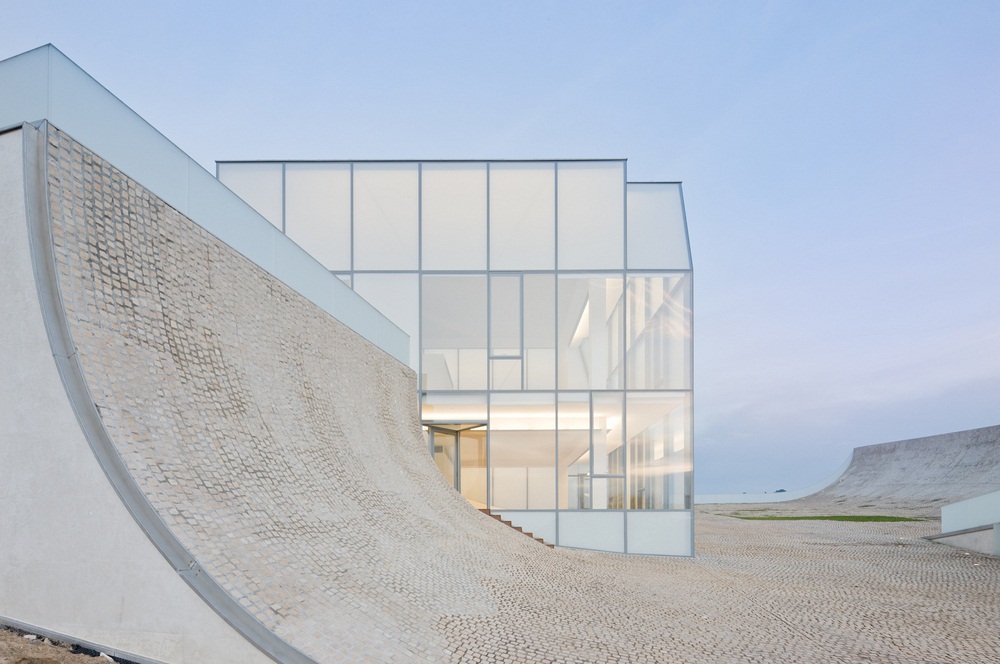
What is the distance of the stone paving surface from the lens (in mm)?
5395

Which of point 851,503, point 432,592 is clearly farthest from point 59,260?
point 851,503

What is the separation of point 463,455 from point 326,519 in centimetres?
815

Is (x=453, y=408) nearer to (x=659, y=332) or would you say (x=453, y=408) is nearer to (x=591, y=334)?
(x=591, y=334)

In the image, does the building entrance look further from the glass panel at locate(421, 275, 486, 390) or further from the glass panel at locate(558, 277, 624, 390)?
the glass panel at locate(558, 277, 624, 390)

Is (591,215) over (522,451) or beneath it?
over

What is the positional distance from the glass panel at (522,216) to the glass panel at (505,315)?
1.27ft

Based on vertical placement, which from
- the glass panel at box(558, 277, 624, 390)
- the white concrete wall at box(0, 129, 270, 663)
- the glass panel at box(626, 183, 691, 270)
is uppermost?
the glass panel at box(626, 183, 691, 270)

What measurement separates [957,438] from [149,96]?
11819cm

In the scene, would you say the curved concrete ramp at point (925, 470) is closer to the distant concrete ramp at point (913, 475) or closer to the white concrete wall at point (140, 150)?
the distant concrete ramp at point (913, 475)

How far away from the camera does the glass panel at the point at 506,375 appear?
49.9 ft

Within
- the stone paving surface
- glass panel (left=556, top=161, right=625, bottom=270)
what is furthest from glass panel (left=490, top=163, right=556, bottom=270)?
the stone paving surface

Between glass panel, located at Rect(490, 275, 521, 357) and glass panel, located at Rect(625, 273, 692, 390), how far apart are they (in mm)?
2567

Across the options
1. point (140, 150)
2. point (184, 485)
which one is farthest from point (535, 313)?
point (184, 485)

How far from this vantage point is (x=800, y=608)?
8852 millimetres
